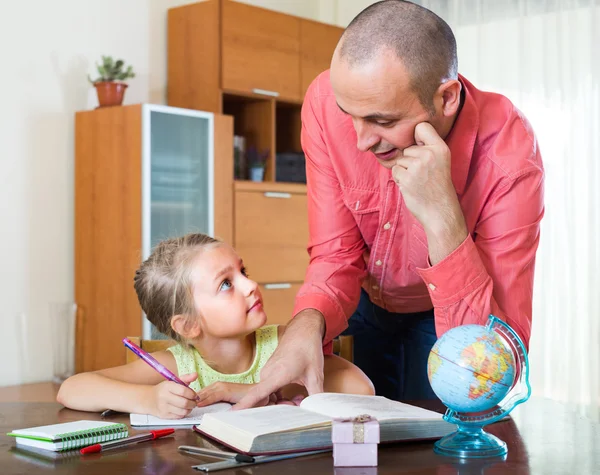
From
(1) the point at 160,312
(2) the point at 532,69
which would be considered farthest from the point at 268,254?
(1) the point at 160,312

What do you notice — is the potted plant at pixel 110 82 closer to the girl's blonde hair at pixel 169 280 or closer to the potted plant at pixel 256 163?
the potted plant at pixel 256 163

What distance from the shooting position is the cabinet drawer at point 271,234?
14.1 feet

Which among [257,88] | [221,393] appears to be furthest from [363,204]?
[257,88]

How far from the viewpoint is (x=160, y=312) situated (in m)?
1.83

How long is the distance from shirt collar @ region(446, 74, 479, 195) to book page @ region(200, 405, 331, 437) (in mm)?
652

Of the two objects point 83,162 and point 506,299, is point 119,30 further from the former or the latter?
point 506,299

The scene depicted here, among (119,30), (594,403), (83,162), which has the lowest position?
(594,403)

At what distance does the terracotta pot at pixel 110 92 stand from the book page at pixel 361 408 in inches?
120

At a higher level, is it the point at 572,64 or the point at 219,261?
the point at 572,64

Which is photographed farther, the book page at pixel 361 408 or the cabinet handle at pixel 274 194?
the cabinet handle at pixel 274 194

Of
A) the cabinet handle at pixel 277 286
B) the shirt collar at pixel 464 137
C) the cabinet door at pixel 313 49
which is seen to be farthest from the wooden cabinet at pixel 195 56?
the shirt collar at pixel 464 137

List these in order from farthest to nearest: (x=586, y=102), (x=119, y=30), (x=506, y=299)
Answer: (x=586, y=102), (x=119, y=30), (x=506, y=299)

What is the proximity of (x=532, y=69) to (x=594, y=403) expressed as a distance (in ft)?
6.26

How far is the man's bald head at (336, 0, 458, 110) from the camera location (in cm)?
140
